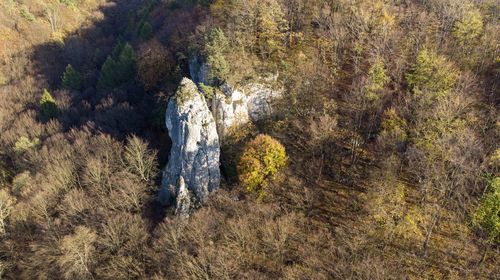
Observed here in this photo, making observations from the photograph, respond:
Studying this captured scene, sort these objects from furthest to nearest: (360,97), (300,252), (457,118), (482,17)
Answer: (482,17)
(360,97)
(457,118)
(300,252)

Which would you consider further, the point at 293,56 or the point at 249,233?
the point at 293,56

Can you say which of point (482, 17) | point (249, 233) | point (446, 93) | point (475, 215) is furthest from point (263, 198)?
point (482, 17)

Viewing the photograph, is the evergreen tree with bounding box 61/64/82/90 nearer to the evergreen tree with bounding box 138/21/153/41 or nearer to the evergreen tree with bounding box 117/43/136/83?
the evergreen tree with bounding box 117/43/136/83

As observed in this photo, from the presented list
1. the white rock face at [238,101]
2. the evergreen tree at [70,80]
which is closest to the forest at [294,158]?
the white rock face at [238,101]

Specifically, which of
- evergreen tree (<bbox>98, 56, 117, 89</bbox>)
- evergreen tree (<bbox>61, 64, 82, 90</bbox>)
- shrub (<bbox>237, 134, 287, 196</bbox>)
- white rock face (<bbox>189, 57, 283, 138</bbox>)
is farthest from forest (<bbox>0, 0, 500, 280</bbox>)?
evergreen tree (<bbox>61, 64, 82, 90</bbox>)

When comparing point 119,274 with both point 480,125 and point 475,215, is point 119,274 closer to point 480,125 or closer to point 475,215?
point 475,215

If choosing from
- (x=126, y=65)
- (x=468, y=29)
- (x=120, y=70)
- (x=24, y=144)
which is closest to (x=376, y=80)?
(x=468, y=29)
